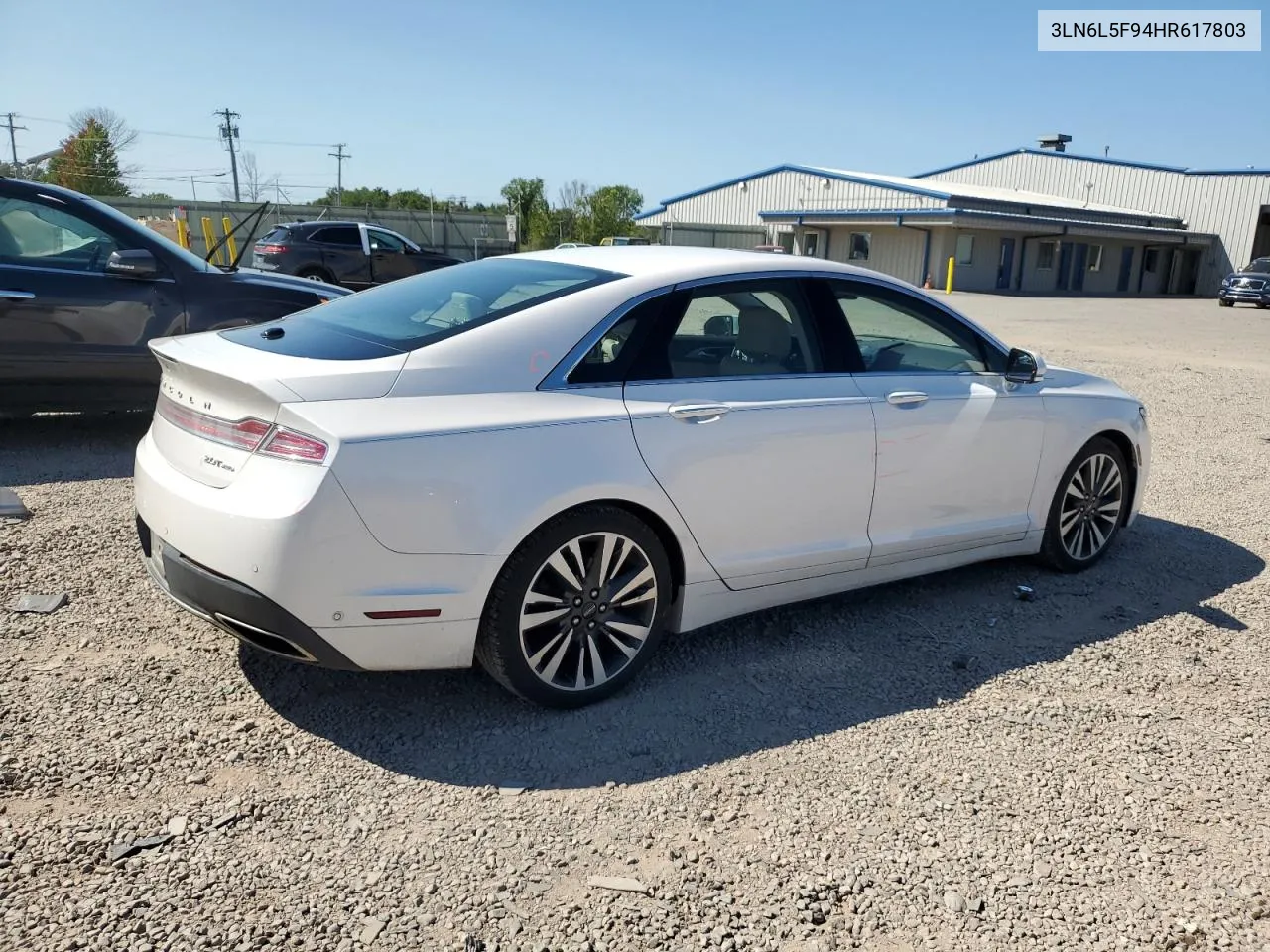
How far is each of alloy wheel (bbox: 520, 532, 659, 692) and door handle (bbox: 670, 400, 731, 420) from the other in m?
0.49

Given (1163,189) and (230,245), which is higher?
(1163,189)

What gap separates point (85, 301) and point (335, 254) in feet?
49.1

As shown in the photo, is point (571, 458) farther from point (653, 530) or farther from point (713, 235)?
point (713, 235)

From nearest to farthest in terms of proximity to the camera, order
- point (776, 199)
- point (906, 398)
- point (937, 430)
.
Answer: point (906, 398)
point (937, 430)
point (776, 199)

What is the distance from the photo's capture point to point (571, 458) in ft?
10.4

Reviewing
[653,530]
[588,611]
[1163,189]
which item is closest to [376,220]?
[653,530]

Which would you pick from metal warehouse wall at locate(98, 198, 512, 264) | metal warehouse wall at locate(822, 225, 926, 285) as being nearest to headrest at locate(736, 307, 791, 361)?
metal warehouse wall at locate(98, 198, 512, 264)

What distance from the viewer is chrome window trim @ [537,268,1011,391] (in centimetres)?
335

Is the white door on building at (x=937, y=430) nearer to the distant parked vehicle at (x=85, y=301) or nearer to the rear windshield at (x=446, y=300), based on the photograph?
the rear windshield at (x=446, y=300)

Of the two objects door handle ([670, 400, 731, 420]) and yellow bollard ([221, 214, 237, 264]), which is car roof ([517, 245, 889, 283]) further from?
yellow bollard ([221, 214, 237, 264])

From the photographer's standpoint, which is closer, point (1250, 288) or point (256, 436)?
point (256, 436)

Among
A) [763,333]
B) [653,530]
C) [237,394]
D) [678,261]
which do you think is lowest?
[653,530]

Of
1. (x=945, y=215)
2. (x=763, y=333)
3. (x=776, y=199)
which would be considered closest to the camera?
(x=763, y=333)

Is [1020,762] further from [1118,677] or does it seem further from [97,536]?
[97,536]
